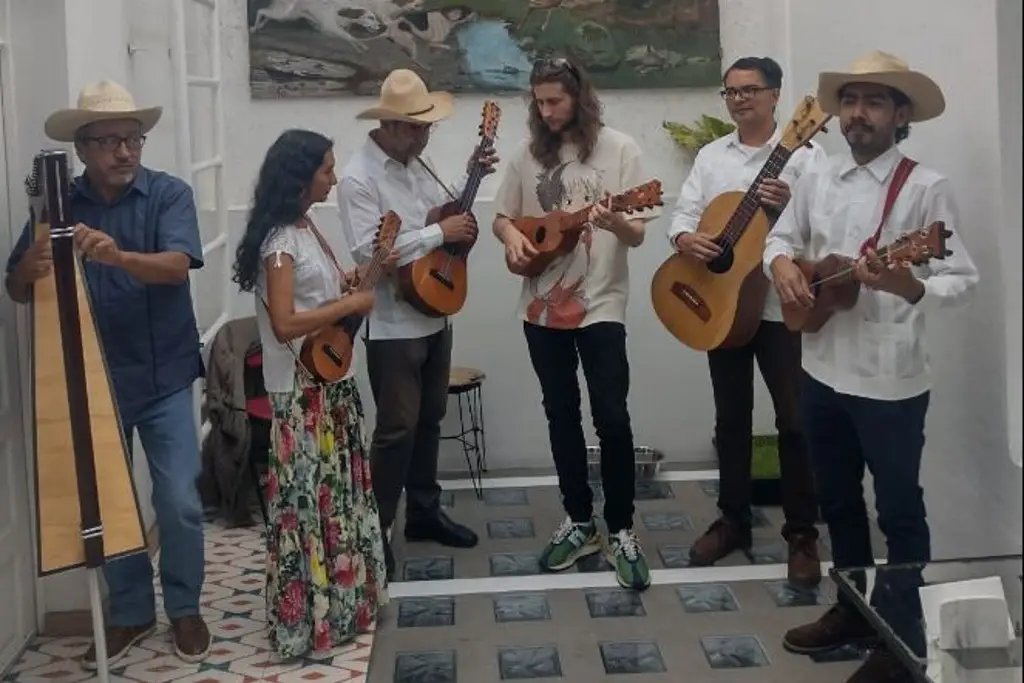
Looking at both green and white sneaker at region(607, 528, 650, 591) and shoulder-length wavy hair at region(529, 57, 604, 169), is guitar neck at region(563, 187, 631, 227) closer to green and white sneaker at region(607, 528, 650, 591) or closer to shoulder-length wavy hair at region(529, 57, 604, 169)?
shoulder-length wavy hair at region(529, 57, 604, 169)

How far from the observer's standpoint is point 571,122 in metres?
3.82

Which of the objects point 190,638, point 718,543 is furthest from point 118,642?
point 718,543

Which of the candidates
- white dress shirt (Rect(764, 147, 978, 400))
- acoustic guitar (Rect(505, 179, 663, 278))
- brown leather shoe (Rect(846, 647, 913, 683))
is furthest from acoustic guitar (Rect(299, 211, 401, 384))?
brown leather shoe (Rect(846, 647, 913, 683))

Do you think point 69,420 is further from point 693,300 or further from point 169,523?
point 693,300

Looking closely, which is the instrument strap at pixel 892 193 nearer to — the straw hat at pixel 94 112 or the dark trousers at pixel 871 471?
the dark trousers at pixel 871 471

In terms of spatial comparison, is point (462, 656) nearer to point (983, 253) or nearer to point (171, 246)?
point (171, 246)

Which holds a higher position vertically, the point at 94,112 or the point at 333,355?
the point at 94,112

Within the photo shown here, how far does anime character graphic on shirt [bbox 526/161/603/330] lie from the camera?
12.5ft

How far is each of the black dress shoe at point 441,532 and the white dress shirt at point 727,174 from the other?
1.28 m

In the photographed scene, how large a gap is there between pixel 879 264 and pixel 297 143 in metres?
1.56

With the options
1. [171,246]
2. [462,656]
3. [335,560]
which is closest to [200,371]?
[171,246]

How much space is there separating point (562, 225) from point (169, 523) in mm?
1424

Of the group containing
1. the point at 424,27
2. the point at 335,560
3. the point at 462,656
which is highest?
the point at 424,27

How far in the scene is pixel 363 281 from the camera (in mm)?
3516
